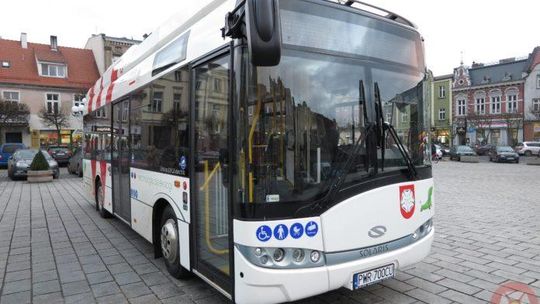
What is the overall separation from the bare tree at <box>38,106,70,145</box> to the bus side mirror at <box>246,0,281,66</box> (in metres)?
39.2

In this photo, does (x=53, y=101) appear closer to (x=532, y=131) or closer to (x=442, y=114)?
(x=442, y=114)

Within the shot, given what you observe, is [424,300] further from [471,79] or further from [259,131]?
[471,79]

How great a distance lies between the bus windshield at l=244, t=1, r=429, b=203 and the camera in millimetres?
3330

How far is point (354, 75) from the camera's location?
3709mm

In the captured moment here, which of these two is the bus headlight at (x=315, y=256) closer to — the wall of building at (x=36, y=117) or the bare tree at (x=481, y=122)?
the wall of building at (x=36, y=117)

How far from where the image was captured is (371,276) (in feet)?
12.1

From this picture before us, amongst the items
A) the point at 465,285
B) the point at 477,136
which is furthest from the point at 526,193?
the point at 477,136

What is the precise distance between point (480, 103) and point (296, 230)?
6230 cm

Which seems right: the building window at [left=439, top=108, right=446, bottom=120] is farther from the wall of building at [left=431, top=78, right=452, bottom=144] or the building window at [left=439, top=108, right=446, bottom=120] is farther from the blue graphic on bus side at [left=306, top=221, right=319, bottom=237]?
the blue graphic on bus side at [left=306, top=221, right=319, bottom=237]

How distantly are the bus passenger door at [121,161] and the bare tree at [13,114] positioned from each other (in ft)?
111

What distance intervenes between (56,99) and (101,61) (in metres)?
6.89

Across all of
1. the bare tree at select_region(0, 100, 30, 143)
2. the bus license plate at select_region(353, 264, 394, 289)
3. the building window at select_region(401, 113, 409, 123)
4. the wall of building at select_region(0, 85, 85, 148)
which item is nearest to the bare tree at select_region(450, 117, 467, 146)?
the wall of building at select_region(0, 85, 85, 148)

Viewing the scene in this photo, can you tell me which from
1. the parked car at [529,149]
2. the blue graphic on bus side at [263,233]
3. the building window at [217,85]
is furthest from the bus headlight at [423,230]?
the parked car at [529,149]

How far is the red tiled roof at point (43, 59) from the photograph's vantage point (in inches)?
1612
